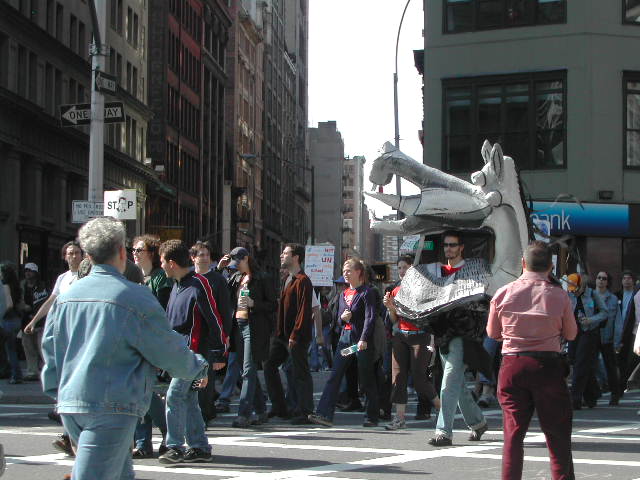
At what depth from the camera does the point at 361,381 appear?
1380 cm

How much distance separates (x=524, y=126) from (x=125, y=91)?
2934 cm

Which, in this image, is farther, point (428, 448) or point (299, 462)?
point (428, 448)

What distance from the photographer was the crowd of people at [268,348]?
5809mm

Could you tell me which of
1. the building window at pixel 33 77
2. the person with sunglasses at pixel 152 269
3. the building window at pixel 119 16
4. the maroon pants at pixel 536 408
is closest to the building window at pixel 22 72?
the building window at pixel 33 77

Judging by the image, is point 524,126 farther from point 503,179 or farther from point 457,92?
point 503,179

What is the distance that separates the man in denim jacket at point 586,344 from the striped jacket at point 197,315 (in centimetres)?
658

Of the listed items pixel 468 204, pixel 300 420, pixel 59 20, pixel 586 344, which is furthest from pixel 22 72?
pixel 300 420

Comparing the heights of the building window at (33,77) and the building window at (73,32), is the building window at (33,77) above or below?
below

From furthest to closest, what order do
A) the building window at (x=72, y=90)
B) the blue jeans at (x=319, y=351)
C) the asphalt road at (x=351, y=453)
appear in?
the building window at (x=72, y=90), the blue jeans at (x=319, y=351), the asphalt road at (x=351, y=453)

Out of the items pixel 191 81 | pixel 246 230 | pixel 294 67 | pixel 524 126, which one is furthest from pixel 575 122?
pixel 294 67

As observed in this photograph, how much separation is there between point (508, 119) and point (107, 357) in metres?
26.3

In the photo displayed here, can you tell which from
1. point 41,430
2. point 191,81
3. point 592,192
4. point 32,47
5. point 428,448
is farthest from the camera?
point 191,81

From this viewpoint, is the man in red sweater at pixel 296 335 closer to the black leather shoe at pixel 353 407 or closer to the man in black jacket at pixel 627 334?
the black leather shoe at pixel 353 407

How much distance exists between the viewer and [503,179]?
1730 centimetres
